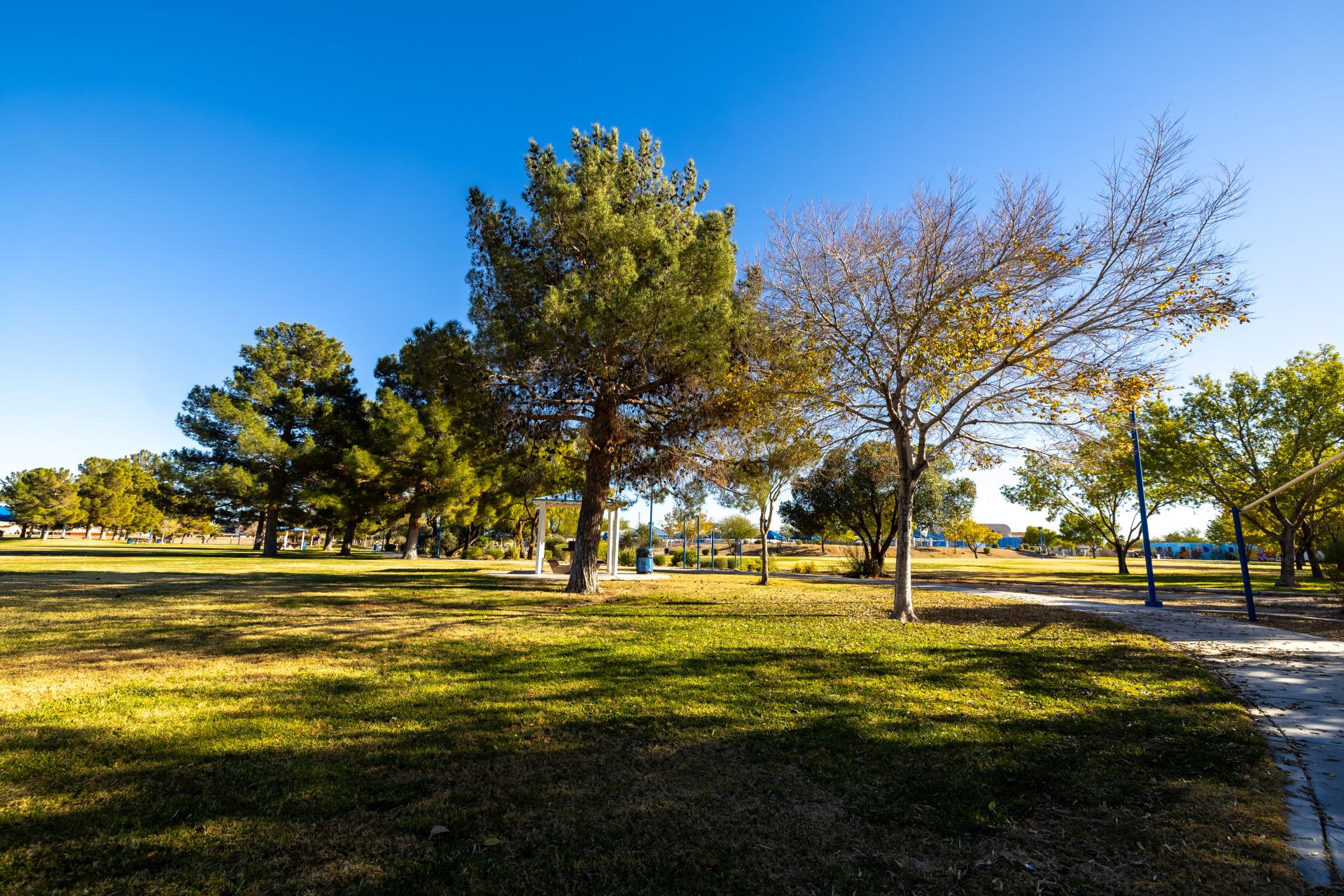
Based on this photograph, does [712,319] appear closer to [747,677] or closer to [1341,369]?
[747,677]

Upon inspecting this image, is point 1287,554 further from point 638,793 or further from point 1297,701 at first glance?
point 638,793

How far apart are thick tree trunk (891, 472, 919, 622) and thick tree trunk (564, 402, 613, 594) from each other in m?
7.55

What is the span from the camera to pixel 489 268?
15.6 m

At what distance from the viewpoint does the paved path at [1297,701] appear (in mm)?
3016

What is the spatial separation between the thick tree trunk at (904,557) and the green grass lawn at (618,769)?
355cm

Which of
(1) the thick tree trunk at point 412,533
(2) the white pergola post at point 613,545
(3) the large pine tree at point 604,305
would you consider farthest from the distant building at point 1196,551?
(1) the thick tree trunk at point 412,533

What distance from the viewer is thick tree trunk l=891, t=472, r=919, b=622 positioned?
39.3ft

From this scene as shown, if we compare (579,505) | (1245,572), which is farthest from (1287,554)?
(579,505)

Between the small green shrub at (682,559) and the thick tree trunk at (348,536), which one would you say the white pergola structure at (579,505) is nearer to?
the small green shrub at (682,559)

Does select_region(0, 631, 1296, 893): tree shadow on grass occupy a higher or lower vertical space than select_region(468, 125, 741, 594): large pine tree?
lower

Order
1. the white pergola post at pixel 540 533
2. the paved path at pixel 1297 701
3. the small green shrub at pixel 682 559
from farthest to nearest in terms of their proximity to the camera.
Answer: the small green shrub at pixel 682 559 < the white pergola post at pixel 540 533 < the paved path at pixel 1297 701

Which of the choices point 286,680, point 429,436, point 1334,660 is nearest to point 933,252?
point 1334,660

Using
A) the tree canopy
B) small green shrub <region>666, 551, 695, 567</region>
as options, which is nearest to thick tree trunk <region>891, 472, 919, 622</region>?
the tree canopy

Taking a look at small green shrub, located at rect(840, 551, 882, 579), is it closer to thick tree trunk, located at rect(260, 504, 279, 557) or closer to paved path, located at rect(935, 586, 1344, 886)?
paved path, located at rect(935, 586, 1344, 886)
